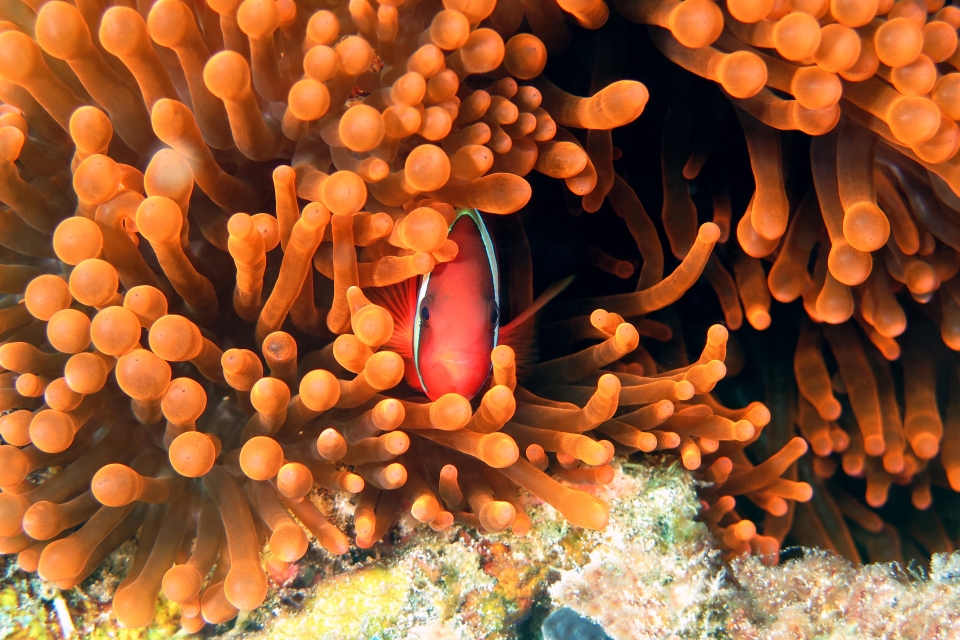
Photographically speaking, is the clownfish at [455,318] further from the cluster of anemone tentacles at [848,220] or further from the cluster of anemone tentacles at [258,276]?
the cluster of anemone tentacles at [848,220]

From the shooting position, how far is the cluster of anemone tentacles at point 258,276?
0.73m

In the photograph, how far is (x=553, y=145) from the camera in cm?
90

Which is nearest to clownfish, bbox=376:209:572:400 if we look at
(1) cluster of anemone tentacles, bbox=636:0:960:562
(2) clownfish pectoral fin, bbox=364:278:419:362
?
(2) clownfish pectoral fin, bbox=364:278:419:362

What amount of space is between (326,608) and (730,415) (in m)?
0.71

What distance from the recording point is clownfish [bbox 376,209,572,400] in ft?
3.01

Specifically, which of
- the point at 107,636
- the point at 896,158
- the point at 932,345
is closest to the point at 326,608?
the point at 107,636

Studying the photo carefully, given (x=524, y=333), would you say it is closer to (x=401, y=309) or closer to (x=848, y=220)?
(x=401, y=309)

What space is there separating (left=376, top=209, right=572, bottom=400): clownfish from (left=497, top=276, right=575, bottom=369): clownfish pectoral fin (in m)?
0.04

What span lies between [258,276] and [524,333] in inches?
18.0

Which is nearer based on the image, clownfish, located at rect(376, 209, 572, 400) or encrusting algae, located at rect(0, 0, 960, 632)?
encrusting algae, located at rect(0, 0, 960, 632)

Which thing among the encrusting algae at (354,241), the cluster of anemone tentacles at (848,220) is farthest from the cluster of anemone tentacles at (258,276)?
the cluster of anemone tentacles at (848,220)

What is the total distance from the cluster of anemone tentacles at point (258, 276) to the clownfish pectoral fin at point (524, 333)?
2.7 inches

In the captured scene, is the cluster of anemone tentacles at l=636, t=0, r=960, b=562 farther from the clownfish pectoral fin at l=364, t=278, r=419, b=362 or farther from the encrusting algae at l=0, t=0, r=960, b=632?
the clownfish pectoral fin at l=364, t=278, r=419, b=362

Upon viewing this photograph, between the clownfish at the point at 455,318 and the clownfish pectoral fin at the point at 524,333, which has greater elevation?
the clownfish at the point at 455,318
